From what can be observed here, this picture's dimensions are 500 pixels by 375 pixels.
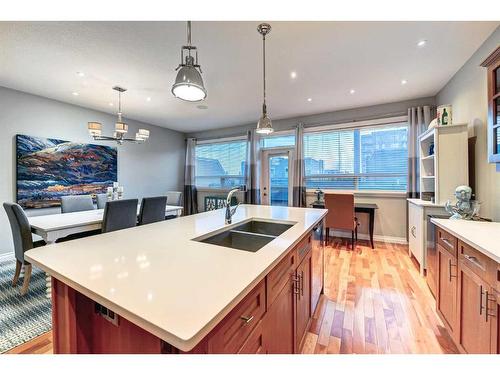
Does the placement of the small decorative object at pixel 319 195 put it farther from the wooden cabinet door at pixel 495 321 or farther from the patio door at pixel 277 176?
the wooden cabinet door at pixel 495 321

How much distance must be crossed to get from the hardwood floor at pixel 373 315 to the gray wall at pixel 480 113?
44.8 inches

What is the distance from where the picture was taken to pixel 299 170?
189 inches

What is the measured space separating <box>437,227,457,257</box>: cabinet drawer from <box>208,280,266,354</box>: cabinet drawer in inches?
58.5

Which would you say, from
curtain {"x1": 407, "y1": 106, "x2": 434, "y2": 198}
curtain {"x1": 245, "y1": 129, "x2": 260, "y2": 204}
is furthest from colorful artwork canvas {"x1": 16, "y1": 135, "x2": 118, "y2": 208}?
curtain {"x1": 407, "y1": 106, "x2": 434, "y2": 198}

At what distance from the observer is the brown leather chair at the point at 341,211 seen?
371cm

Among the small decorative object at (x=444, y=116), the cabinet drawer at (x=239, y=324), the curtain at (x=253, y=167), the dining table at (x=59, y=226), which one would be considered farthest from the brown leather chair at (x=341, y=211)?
the dining table at (x=59, y=226)

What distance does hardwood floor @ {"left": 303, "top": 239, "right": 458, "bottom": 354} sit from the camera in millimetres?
1638

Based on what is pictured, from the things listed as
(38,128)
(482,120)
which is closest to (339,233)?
(482,120)

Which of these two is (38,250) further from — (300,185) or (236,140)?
(236,140)

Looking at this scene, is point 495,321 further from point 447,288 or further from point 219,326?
point 219,326

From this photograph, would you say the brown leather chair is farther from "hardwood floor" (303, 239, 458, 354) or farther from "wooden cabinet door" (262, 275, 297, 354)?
"wooden cabinet door" (262, 275, 297, 354)

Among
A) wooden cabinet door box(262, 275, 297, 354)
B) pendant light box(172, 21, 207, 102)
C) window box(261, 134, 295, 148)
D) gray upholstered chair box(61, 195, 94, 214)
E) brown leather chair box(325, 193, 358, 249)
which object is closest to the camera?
wooden cabinet door box(262, 275, 297, 354)

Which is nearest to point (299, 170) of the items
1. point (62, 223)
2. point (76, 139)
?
point (62, 223)

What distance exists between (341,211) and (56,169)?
200 inches
